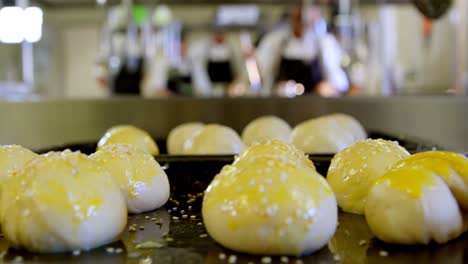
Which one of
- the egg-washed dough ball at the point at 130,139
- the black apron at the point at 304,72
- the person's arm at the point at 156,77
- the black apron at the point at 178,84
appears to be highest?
the egg-washed dough ball at the point at 130,139

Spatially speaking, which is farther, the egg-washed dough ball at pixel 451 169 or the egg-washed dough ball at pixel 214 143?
the egg-washed dough ball at pixel 214 143

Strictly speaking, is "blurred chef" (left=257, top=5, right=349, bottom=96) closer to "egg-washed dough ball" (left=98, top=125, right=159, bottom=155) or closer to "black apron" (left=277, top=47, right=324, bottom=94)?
"black apron" (left=277, top=47, right=324, bottom=94)

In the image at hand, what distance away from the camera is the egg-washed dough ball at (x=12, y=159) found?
107cm

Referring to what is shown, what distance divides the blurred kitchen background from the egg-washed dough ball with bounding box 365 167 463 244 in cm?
215

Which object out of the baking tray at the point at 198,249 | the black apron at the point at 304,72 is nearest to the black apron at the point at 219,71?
the black apron at the point at 304,72

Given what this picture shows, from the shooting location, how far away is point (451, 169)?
0.88 m

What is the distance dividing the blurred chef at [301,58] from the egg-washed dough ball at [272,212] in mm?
3300

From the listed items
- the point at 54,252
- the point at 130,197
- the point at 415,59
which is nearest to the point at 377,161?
the point at 130,197

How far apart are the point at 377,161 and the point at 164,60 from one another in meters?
4.29

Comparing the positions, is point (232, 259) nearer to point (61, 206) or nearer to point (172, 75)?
point (61, 206)

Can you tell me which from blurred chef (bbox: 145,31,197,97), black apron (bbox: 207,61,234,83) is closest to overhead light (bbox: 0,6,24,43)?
blurred chef (bbox: 145,31,197,97)

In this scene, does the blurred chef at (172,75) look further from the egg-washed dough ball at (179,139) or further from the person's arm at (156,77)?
the egg-washed dough ball at (179,139)

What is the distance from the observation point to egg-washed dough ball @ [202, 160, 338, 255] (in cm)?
80

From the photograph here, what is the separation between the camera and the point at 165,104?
2.51 m
